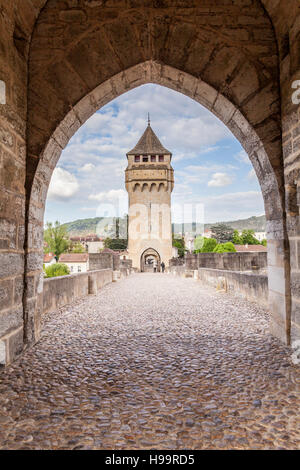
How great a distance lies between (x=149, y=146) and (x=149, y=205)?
229 inches

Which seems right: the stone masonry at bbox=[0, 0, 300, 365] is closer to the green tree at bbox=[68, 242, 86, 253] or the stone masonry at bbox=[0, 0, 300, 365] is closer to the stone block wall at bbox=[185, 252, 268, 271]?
the stone block wall at bbox=[185, 252, 268, 271]

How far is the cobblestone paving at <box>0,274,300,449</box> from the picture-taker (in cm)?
134

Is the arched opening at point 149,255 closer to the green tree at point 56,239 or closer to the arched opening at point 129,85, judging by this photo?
the green tree at point 56,239

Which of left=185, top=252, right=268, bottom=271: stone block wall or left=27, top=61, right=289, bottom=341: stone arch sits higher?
left=27, top=61, right=289, bottom=341: stone arch

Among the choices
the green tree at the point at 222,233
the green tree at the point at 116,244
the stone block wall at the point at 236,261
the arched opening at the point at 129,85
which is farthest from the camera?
the green tree at the point at 222,233

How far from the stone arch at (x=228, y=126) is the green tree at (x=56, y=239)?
41617 millimetres

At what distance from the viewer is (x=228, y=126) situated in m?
3.11

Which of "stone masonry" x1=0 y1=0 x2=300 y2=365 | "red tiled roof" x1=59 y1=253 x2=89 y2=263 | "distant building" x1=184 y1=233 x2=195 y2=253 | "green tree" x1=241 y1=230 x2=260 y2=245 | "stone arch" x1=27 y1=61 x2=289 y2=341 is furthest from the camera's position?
"distant building" x1=184 y1=233 x2=195 y2=253

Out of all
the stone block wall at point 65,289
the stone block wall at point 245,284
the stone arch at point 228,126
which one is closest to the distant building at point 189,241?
the stone block wall at point 245,284

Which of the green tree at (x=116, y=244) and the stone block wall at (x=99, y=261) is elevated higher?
the green tree at (x=116, y=244)

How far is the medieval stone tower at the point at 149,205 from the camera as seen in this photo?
2667cm

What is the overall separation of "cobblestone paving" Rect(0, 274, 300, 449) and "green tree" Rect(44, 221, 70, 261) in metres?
41.3

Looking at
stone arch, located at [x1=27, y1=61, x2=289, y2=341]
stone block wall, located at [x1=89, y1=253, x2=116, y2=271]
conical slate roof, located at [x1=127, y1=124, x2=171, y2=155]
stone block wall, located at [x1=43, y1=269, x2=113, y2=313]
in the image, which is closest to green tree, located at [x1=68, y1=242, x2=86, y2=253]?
conical slate roof, located at [x1=127, y1=124, x2=171, y2=155]

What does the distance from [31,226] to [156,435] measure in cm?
197
